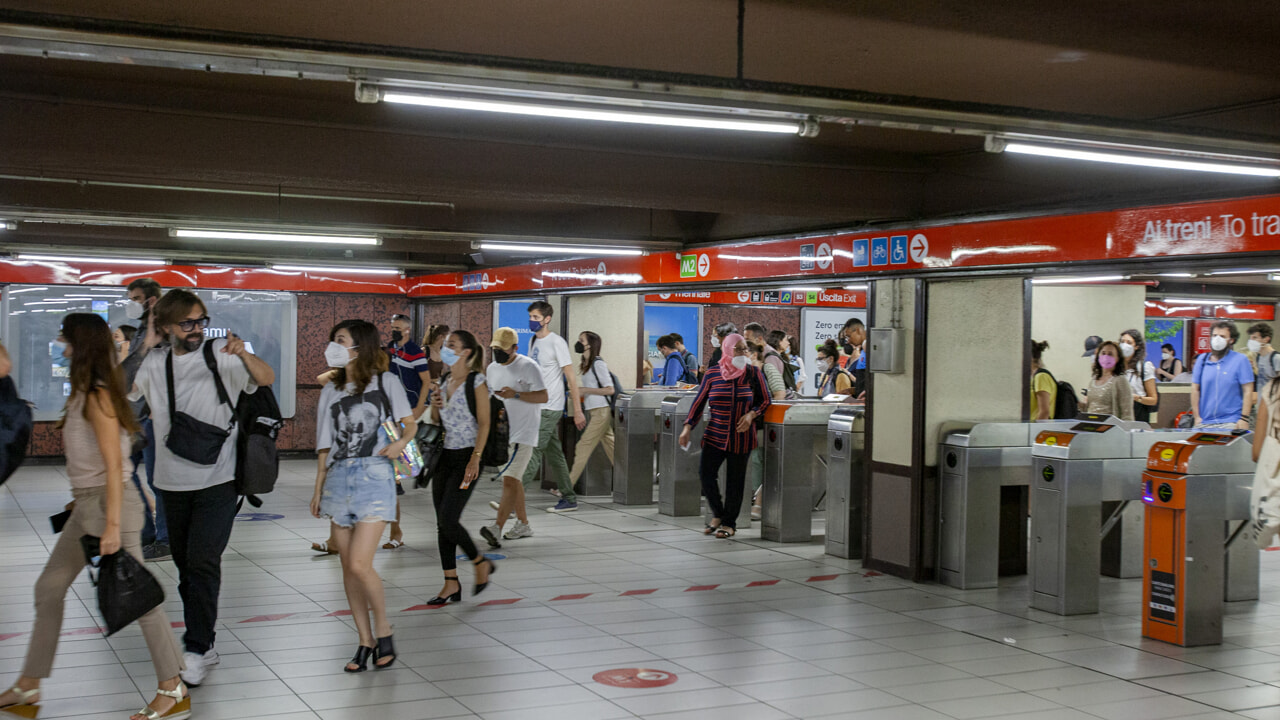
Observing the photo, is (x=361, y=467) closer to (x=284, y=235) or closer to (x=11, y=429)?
(x=11, y=429)

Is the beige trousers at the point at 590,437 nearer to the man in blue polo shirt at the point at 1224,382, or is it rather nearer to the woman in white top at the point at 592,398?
the woman in white top at the point at 592,398

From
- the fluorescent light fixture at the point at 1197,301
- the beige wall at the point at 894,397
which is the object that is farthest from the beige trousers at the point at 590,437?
the fluorescent light fixture at the point at 1197,301

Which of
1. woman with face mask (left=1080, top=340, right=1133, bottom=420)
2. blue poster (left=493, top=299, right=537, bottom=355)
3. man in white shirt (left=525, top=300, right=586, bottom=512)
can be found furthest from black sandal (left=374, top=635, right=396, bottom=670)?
blue poster (left=493, top=299, right=537, bottom=355)

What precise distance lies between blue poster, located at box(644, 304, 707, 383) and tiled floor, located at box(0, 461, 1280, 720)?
9389 millimetres

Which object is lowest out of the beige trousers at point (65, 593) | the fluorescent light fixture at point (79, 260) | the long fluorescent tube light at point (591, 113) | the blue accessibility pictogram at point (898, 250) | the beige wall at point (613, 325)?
the beige trousers at point (65, 593)

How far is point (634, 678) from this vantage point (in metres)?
5.04

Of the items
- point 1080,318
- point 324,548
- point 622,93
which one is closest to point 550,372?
point 324,548

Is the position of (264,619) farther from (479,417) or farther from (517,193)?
(517,193)

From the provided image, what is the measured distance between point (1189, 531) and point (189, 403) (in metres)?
5.00

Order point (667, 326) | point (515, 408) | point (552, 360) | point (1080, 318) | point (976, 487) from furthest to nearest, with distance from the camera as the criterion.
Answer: point (667, 326) < point (1080, 318) < point (552, 360) < point (515, 408) < point (976, 487)

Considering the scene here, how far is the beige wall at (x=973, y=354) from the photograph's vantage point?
24.7 feet

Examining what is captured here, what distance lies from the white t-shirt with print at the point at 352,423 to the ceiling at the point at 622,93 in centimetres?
159

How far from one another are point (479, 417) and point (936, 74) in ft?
9.91

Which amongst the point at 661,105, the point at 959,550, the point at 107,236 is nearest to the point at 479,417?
the point at 661,105
